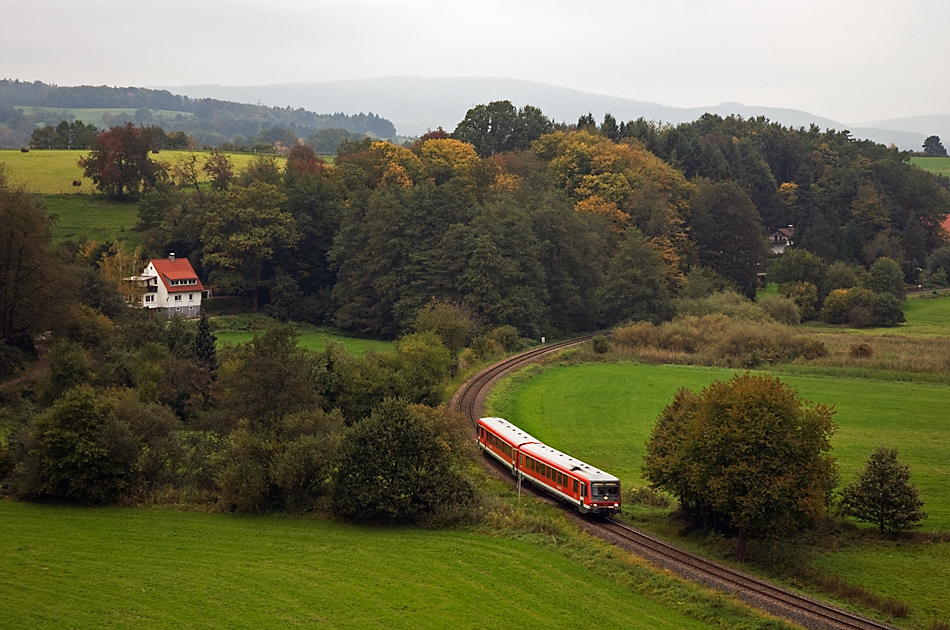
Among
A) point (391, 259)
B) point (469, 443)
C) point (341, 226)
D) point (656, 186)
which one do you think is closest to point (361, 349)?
point (391, 259)

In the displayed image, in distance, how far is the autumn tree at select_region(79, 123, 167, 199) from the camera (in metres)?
85.2

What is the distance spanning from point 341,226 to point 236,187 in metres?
12.0

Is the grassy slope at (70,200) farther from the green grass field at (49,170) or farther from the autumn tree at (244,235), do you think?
the autumn tree at (244,235)

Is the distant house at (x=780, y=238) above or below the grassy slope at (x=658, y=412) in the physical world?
above

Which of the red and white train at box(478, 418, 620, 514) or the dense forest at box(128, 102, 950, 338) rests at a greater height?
the dense forest at box(128, 102, 950, 338)

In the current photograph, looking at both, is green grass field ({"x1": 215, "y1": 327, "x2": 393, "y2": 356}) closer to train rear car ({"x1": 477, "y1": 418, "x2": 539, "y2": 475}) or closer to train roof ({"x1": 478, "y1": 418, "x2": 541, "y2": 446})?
train rear car ({"x1": 477, "y1": 418, "x2": 539, "y2": 475})

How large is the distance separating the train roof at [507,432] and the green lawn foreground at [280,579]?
8365 mm

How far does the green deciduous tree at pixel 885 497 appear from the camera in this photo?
28719 millimetres

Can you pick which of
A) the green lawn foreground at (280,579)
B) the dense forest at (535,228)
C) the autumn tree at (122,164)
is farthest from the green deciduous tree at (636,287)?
the green lawn foreground at (280,579)

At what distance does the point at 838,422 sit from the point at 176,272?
5271 cm

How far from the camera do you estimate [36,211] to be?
5238cm

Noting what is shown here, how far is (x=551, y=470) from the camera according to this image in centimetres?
3177

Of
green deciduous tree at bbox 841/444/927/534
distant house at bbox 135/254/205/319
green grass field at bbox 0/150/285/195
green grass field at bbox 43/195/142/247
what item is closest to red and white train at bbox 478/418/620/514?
green deciduous tree at bbox 841/444/927/534

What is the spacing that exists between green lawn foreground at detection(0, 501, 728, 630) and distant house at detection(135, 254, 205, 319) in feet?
146
